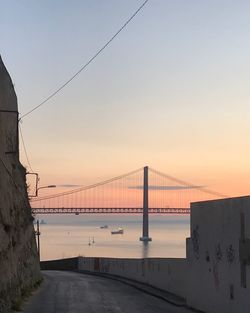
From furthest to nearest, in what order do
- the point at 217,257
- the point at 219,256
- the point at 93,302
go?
the point at 93,302, the point at 217,257, the point at 219,256

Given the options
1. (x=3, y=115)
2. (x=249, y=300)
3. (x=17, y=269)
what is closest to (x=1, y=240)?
(x=17, y=269)

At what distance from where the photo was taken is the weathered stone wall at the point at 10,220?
59.3 ft

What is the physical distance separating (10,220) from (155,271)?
9419 mm

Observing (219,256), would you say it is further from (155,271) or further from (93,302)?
(155,271)

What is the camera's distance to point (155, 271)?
90.4 ft

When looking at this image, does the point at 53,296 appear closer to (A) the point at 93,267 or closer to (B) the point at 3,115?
(B) the point at 3,115

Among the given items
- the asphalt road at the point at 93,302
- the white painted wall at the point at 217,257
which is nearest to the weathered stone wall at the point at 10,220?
the asphalt road at the point at 93,302

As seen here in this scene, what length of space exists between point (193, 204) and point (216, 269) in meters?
2.91

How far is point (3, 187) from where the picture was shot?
19.3m

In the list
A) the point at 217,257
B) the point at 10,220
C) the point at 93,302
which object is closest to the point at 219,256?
the point at 217,257

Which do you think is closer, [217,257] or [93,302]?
[217,257]

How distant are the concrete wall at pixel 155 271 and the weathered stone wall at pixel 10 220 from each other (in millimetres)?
5702

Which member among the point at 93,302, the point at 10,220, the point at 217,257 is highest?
the point at 10,220

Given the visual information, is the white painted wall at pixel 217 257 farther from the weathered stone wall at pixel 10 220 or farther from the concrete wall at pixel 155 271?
the weathered stone wall at pixel 10 220
